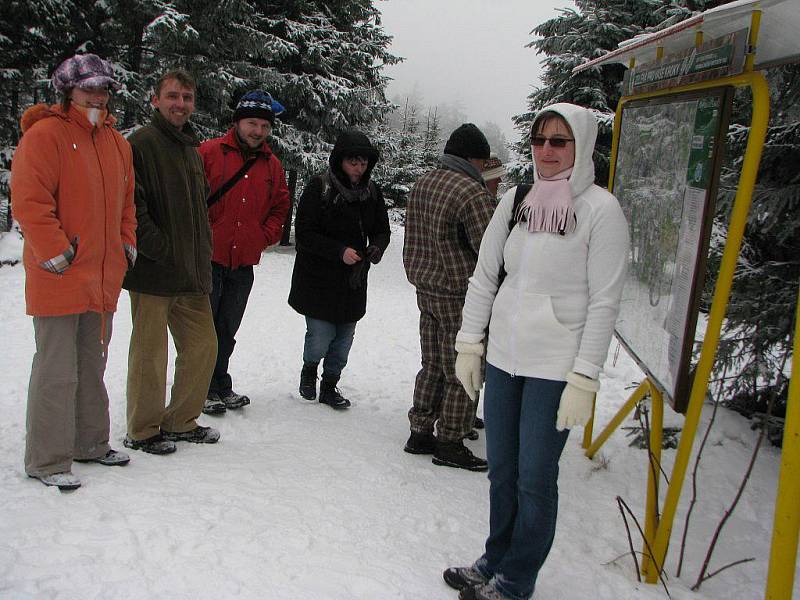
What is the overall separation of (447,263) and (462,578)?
193cm

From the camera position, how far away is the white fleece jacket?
228 centimetres

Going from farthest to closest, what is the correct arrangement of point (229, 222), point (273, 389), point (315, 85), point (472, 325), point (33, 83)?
1. point (315, 85)
2. point (33, 83)
3. point (273, 389)
4. point (229, 222)
5. point (472, 325)

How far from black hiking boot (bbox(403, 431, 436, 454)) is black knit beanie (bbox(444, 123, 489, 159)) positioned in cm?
195

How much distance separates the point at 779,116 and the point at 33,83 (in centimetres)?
1323

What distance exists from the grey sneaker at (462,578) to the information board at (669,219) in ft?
3.75

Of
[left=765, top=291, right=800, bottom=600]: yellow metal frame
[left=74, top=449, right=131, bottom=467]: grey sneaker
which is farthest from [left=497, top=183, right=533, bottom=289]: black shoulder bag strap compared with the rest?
[left=74, top=449, right=131, bottom=467]: grey sneaker

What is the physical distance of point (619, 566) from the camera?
3.02m

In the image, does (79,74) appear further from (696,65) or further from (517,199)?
(696,65)

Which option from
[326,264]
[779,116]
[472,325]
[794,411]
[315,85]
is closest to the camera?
[794,411]

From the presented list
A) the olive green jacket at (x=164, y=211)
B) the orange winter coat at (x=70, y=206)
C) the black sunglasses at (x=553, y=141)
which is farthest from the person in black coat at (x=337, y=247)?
the black sunglasses at (x=553, y=141)

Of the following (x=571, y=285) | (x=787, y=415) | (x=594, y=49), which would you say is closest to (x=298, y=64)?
(x=594, y=49)

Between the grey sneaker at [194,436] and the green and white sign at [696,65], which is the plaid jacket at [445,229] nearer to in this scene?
the green and white sign at [696,65]

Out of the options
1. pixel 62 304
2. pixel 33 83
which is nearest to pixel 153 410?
pixel 62 304

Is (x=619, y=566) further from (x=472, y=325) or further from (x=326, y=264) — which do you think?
(x=326, y=264)
